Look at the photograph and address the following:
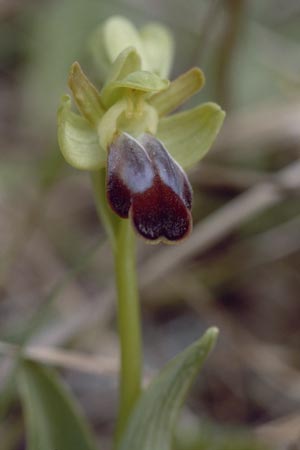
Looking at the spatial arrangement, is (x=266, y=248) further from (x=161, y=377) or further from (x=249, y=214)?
(x=161, y=377)

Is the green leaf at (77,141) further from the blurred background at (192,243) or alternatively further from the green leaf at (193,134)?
the blurred background at (192,243)

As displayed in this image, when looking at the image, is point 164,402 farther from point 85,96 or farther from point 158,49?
point 158,49

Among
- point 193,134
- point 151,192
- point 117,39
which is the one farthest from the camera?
point 117,39

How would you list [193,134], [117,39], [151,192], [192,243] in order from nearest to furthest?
[151,192]
[193,134]
[117,39]
[192,243]

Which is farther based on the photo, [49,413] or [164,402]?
[49,413]

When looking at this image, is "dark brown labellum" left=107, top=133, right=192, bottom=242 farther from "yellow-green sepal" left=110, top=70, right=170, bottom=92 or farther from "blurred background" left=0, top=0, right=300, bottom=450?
"blurred background" left=0, top=0, right=300, bottom=450

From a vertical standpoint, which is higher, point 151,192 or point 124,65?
point 124,65

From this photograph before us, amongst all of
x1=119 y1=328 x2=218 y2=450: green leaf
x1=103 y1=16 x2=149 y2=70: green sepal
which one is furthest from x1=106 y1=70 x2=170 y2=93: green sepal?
x1=119 y1=328 x2=218 y2=450: green leaf

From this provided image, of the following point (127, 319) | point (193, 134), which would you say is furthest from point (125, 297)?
point (193, 134)
